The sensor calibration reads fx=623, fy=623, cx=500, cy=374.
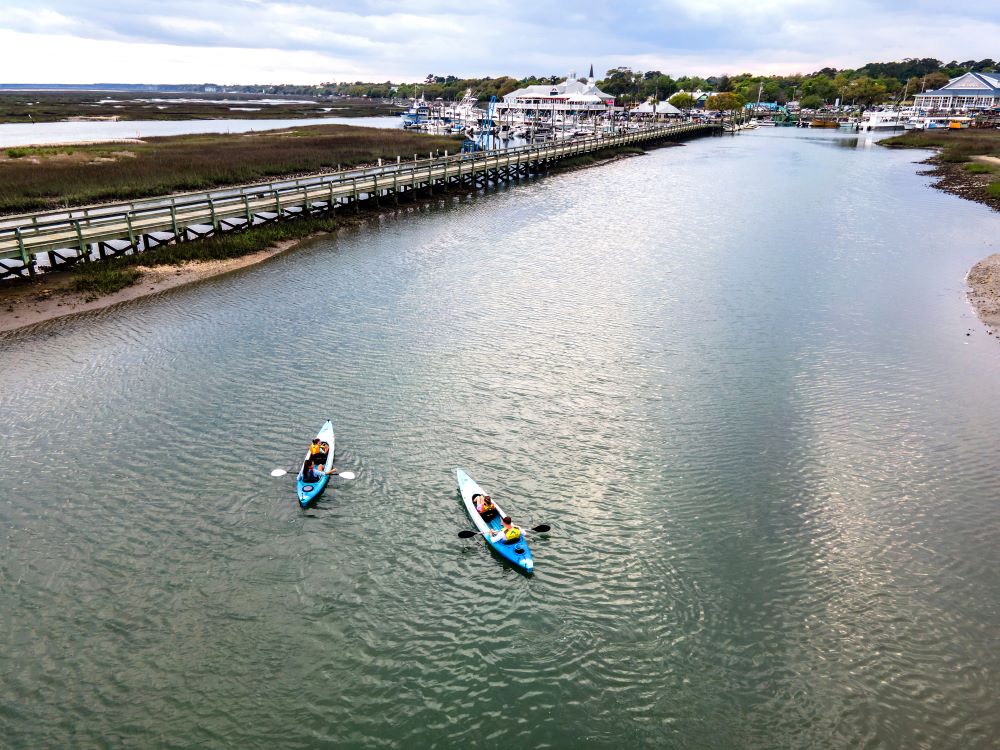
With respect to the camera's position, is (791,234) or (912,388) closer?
(912,388)

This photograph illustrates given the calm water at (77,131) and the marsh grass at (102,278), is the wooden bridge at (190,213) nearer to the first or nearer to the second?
the marsh grass at (102,278)

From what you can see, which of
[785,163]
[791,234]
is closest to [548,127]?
[785,163]

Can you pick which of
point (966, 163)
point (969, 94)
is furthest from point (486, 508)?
point (969, 94)

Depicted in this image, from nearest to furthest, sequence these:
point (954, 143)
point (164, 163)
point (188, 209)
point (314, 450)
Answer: point (314, 450), point (188, 209), point (164, 163), point (954, 143)

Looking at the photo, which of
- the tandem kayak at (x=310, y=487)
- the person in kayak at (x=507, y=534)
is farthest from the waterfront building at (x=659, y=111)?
the person in kayak at (x=507, y=534)

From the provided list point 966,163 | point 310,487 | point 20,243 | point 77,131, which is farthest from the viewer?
point 77,131

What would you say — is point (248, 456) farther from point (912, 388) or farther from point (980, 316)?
point (980, 316)

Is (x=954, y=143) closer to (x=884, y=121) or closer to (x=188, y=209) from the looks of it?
(x=884, y=121)
